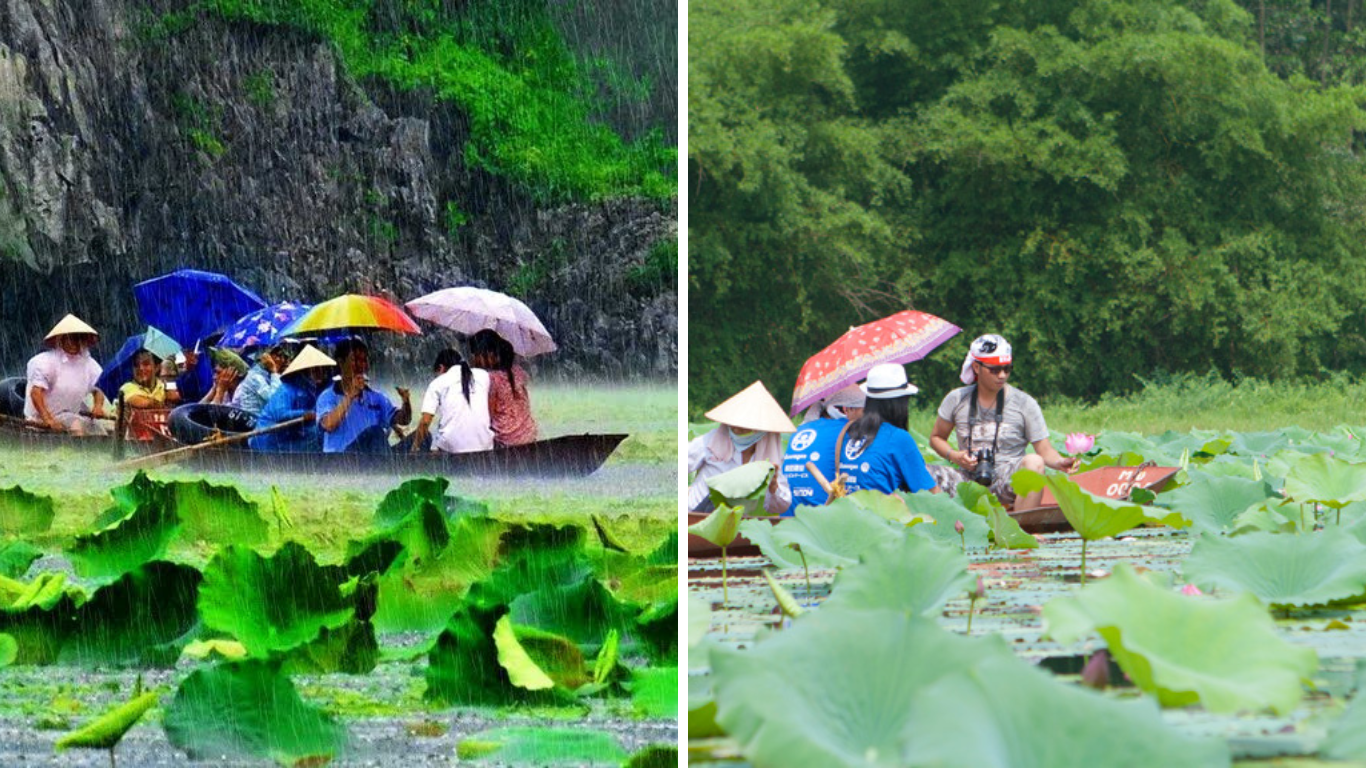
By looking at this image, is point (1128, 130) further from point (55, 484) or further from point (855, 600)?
point (855, 600)

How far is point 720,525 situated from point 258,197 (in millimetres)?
7351

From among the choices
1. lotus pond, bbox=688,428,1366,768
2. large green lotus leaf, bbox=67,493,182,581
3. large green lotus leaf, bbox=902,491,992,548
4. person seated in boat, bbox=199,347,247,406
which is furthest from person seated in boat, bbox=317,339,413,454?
lotus pond, bbox=688,428,1366,768

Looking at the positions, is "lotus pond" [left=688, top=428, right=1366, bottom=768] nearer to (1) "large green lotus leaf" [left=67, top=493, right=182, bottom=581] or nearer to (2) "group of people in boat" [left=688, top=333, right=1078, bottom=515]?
(2) "group of people in boat" [left=688, top=333, right=1078, bottom=515]

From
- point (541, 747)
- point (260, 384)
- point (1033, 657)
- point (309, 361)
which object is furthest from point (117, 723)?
point (260, 384)

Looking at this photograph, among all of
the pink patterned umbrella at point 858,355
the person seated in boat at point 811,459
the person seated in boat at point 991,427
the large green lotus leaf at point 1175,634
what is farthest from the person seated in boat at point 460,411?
the large green lotus leaf at point 1175,634

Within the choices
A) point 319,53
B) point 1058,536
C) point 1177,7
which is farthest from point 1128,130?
point 1058,536

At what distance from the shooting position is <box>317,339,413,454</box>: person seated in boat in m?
4.10

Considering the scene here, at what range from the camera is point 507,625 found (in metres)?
1.74

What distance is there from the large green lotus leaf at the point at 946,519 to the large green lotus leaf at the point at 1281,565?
1.56 ft

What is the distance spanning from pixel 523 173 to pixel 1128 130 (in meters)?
3.99

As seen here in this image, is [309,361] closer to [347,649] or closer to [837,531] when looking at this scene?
[347,649]

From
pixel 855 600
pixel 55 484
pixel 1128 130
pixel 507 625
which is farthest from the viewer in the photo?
pixel 1128 130

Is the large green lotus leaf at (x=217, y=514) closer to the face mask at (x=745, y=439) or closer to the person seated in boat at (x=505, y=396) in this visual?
the face mask at (x=745, y=439)

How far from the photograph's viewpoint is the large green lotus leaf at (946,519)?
1.67 metres
